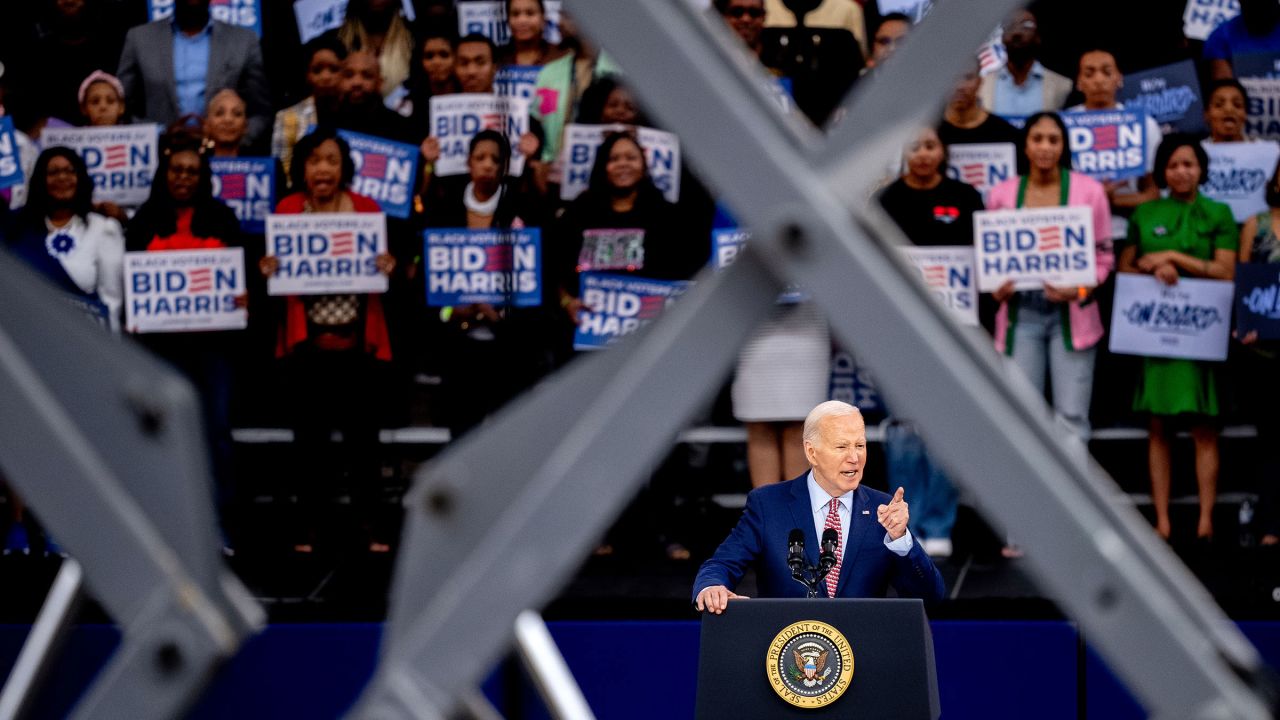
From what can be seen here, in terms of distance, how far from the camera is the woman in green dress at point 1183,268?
8.10 metres

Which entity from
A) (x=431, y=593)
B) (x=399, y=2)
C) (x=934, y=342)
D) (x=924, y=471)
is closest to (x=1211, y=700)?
(x=934, y=342)

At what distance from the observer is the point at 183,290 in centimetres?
830

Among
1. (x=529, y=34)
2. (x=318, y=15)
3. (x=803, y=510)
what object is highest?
(x=318, y=15)

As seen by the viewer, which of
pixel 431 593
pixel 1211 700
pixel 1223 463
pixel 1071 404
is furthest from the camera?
pixel 1223 463

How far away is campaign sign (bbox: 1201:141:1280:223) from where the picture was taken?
8.34 meters

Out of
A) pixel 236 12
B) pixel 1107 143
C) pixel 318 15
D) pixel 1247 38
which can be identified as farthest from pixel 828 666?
pixel 236 12

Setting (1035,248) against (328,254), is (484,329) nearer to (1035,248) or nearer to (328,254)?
(328,254)

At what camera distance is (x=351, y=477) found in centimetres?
838

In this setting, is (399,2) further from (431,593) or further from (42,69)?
(431,593)

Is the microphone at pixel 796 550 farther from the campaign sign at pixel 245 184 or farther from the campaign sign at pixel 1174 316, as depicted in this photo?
the campaign sign at pixel 245 184

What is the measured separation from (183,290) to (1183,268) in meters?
4.75

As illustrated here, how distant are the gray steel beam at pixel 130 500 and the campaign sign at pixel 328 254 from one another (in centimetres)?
653

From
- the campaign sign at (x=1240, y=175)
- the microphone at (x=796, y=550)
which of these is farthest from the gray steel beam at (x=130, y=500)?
the campaign sign at (x=1240, y=175)

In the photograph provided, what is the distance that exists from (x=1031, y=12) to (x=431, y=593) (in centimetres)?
817
